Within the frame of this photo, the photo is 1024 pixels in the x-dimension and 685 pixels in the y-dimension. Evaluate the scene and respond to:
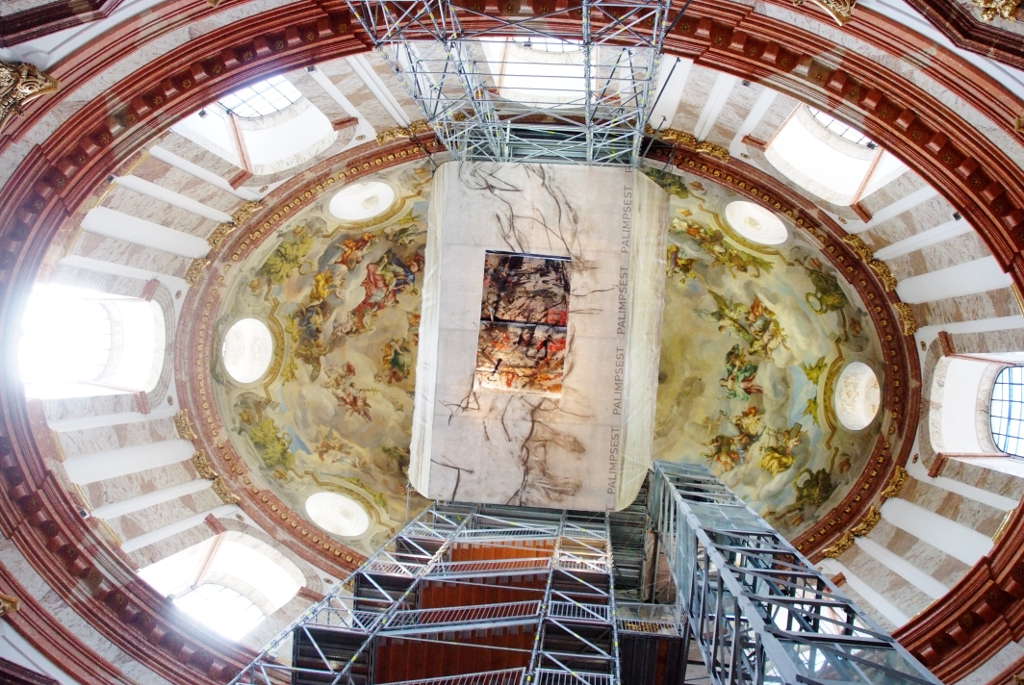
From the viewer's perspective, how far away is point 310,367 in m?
20.8

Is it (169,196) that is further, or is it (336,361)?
(336,361)

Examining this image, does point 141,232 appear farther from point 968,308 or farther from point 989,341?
point 989,341

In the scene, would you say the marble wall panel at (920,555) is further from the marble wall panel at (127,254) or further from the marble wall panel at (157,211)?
the marble wall panel at (127,254)

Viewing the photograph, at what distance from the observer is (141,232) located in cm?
1505

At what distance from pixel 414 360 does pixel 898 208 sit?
39.3 feet

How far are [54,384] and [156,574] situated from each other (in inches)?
164

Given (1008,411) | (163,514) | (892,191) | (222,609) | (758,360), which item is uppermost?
(892,191)

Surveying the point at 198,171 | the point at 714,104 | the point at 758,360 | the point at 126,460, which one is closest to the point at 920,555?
the point at 758,360

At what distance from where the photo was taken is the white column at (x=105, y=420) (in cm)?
1466

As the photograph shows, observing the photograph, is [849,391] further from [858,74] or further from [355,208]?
[355,208]

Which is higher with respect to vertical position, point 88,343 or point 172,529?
point 88,343

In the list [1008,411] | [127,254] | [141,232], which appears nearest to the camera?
[1008,411]

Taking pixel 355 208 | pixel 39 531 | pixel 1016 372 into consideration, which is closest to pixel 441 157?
pixel 355 208

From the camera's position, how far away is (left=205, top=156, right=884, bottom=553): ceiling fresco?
60.6 ft
